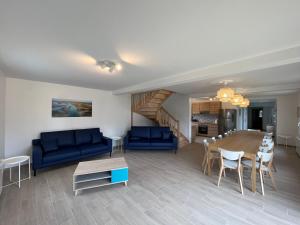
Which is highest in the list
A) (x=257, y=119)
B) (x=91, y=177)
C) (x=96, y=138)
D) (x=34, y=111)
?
(x=34, y=111)

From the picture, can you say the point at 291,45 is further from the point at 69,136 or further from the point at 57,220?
the point at 69,136

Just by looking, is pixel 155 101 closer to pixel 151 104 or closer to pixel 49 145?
pixel 151 104

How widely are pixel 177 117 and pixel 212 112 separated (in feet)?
10.1

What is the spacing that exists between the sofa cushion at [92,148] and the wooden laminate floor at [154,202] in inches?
25.4

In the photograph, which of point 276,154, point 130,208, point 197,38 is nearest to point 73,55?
point 197,38

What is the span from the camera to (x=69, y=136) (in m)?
4.21

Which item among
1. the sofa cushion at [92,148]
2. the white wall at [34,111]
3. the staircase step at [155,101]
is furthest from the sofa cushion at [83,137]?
the staircase step at [155,101]

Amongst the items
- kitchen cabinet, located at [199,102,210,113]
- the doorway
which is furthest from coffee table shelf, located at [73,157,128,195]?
the doorway

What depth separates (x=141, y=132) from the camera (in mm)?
5504

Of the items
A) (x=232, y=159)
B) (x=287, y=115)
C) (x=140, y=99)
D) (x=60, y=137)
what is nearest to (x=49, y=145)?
(x=60, y=137)

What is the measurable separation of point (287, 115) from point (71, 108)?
343 inches

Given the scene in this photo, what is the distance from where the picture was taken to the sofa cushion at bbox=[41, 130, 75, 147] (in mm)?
3859

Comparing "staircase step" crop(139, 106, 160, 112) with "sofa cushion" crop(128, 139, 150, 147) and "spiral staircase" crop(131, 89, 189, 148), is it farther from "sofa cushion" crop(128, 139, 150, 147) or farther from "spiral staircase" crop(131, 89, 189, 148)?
"sofa cushion" crop(128, 139, 150, 147)

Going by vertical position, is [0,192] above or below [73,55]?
below
